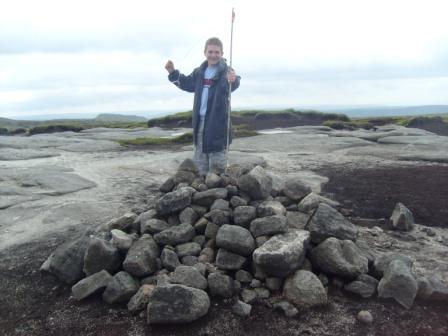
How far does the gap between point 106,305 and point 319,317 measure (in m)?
3.18

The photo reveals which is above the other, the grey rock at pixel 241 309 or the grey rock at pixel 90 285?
the grey rock at pixel 90 285

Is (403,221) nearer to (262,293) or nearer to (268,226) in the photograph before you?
(268,226)

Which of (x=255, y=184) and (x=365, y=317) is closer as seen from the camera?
(x=365, y=317)

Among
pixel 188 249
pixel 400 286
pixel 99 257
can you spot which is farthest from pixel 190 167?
pixel 400 286

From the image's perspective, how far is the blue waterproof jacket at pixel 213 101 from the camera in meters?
9.82

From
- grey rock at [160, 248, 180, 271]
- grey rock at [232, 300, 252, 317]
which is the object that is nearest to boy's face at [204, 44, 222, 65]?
grey rock at [160, 248, 180, 271]

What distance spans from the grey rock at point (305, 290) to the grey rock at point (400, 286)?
0.91 m

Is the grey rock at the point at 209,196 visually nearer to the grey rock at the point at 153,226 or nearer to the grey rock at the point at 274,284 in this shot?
the grey rock at the point at 153,226

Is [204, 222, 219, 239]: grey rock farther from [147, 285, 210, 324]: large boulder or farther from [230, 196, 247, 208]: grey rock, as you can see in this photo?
[147, 285, 210, 324]: large boulder

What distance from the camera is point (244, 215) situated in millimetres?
7727

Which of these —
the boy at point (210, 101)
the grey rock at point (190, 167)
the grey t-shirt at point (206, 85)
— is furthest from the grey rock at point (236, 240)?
the grey t-shirt at point (206, 85)

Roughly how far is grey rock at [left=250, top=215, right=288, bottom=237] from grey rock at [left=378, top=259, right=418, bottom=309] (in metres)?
1.74

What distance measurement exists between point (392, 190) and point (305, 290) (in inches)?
290

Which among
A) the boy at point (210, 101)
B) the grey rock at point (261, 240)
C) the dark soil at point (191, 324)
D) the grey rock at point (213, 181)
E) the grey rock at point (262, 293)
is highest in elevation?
the boy at point (210, 101)
